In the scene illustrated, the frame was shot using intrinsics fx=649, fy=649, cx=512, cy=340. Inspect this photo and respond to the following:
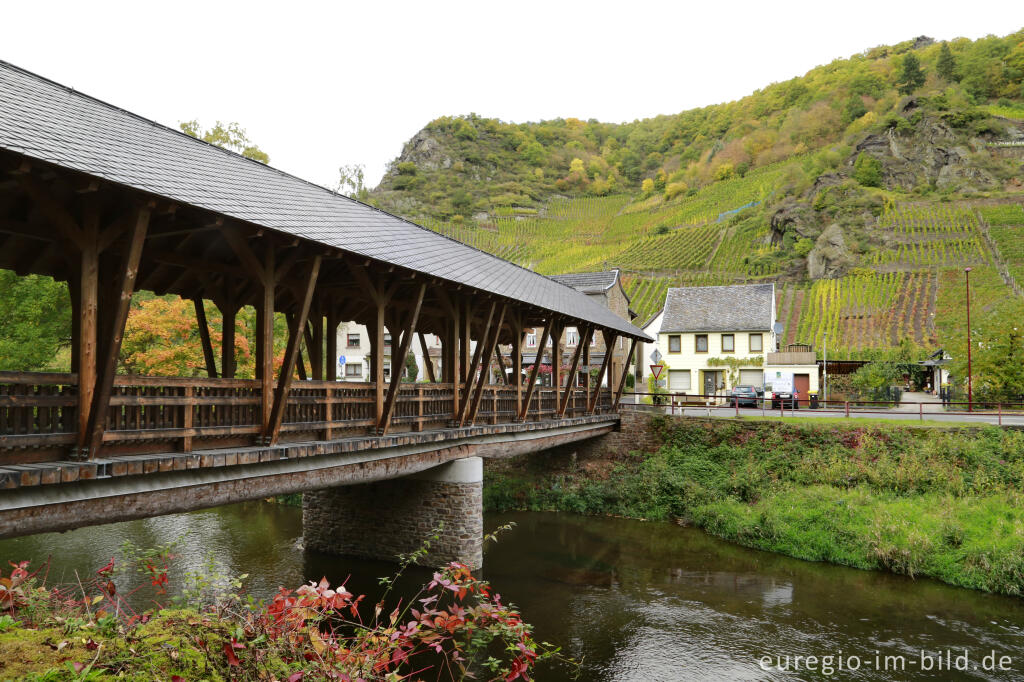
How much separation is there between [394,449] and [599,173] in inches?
4958

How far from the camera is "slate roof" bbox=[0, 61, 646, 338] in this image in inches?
237

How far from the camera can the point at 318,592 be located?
383 centimetres

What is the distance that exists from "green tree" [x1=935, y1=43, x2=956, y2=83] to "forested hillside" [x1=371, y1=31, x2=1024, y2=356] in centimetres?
32

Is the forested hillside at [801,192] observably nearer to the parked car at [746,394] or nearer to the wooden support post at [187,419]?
the parked car at [746,394]

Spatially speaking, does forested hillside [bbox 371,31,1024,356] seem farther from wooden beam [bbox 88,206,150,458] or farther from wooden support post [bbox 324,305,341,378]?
wooden beam [bbox 88,206,150,458]

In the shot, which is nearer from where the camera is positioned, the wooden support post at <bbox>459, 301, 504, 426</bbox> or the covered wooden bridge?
the covered wooden bridge

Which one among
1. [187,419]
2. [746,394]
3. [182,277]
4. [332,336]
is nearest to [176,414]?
[187,419]

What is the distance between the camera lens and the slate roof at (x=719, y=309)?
36.0m

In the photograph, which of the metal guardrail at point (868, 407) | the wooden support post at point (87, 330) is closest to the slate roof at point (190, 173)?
the wooden support post at point (87, 330)

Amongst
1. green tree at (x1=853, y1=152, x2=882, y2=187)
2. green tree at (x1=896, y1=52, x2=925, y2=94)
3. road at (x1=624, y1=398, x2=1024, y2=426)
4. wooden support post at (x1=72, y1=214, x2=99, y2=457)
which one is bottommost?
road at (x1=624, y1=398, x2=1024, y2=426)

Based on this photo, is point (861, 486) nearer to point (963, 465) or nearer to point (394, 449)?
point (963, 465)

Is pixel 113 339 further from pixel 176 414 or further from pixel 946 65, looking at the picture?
pixel 946 65

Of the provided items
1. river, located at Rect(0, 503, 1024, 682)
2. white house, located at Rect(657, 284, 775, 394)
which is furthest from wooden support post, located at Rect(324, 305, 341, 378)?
white house, located at Rect(657, 284, 775, 394)

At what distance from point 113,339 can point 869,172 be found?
290 feet
